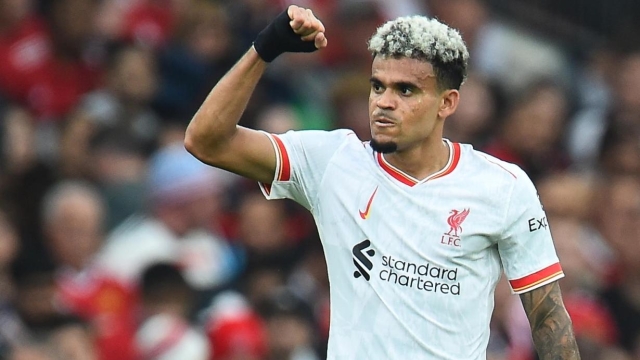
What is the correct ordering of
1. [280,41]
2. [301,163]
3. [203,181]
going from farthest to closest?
[203,181] → [301,163] → [280,41]

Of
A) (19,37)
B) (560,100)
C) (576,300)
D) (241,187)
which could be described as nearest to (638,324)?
(576,300)

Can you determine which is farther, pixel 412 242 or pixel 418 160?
pixel 418 160

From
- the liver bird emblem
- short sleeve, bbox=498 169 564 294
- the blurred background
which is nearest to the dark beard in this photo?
the liver bird emblem

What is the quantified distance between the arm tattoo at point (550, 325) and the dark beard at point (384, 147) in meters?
0.78

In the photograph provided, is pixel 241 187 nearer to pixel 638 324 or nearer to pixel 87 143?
pixel 87 143

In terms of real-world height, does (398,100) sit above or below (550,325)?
above

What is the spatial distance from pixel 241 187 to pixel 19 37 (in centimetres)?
187

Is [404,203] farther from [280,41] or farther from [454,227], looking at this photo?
[280,41]

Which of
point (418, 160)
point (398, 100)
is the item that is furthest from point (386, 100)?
point (418, 160)

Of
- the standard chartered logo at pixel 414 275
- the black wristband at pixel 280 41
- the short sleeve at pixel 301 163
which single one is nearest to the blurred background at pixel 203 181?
the short sleeve at pixel 301 163

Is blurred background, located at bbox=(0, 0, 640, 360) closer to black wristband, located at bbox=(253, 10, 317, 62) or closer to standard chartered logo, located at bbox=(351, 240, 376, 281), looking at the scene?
standard chartered logo, located at bbox=(351, 240, 376, 281)

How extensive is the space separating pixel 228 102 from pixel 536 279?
4.50 ft

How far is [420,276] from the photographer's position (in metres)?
5.30

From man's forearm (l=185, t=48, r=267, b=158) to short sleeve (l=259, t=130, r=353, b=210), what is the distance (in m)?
0.24
